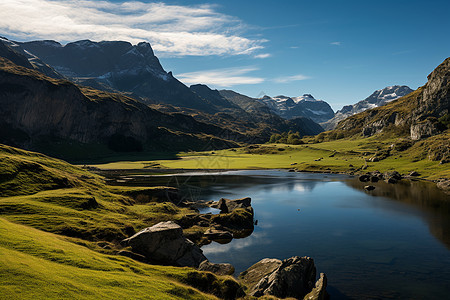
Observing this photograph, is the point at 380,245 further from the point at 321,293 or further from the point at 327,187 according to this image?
the point at 327,187

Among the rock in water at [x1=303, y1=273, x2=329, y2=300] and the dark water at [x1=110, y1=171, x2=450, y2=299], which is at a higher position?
the rock in water at [x1=303, y1=273, x2=329, y2=300]

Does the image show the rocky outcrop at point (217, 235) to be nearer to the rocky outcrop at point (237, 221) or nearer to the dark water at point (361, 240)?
the rocky outcrop at point (237, 221)

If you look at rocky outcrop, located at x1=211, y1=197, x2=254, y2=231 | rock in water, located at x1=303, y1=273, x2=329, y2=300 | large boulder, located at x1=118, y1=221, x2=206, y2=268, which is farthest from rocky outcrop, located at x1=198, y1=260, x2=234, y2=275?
rocky outcrop, located at x1=211, y1=197, x2=254, y2=231

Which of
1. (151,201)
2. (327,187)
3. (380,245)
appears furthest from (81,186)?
(327,187)

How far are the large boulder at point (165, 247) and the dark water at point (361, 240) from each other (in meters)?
5.47

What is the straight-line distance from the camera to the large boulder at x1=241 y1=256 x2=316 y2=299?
97.6ft

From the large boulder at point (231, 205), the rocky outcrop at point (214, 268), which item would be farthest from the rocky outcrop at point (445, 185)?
the rocky outcrop at point (214, 268)

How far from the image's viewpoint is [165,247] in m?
37.5

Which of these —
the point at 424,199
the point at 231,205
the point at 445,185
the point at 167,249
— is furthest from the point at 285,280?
the point at 445,185

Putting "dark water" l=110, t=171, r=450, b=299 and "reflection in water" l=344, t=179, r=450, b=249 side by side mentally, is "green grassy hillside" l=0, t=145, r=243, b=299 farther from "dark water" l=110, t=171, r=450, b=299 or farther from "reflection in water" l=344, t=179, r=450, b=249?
"reflection in water" l=344, t=179, r=450, b=249

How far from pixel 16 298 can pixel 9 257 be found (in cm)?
556

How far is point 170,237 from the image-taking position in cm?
3838

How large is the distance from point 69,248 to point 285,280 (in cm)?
2166

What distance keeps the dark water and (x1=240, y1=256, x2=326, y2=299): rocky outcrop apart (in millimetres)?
3001
